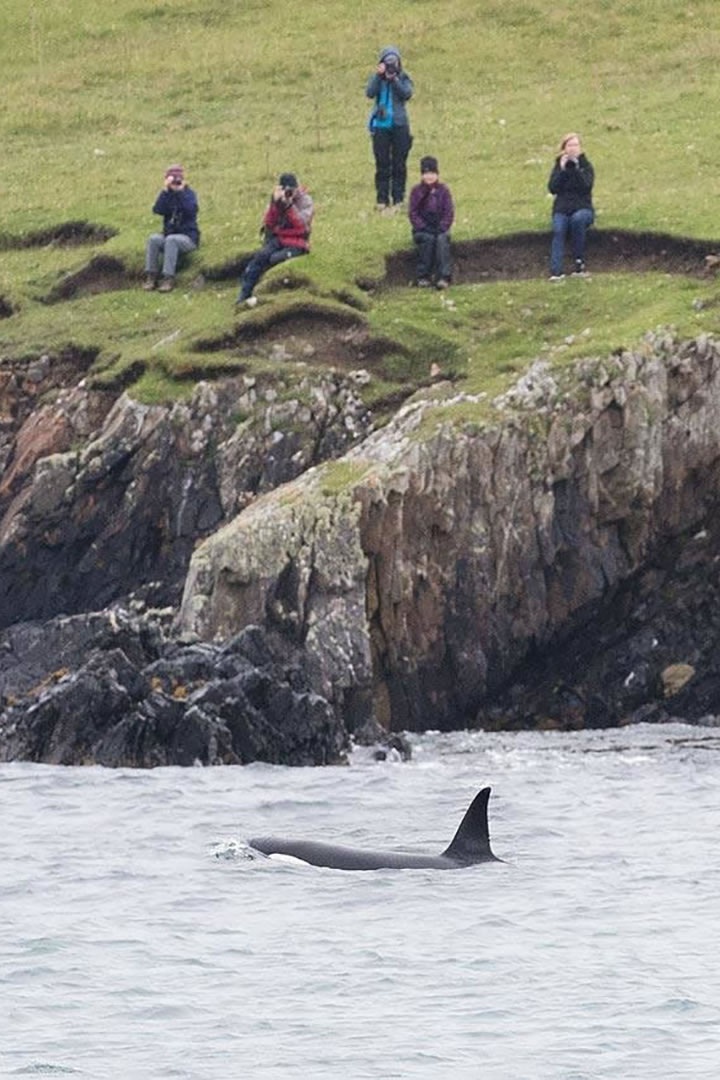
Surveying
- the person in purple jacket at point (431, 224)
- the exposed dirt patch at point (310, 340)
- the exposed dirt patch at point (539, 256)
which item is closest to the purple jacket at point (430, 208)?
the person in purple jacket at point (431, 224)

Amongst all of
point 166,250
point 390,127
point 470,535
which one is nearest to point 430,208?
point 390,127

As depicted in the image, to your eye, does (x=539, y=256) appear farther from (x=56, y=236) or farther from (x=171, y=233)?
(x=56, y=236)

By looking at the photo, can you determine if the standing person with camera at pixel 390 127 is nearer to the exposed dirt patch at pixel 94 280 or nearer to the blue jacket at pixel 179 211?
the blue jacket at pixel 179 211

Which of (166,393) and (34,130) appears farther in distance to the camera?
(34,130)

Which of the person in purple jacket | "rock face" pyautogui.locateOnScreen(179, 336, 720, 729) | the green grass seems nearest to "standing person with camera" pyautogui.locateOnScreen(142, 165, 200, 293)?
the green grass

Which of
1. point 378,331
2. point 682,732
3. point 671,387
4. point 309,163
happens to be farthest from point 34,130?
point 682,732

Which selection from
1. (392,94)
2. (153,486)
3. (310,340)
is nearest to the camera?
(153,486)

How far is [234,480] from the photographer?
40219mm

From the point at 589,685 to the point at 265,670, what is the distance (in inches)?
256

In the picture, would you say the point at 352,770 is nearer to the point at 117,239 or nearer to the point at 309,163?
the point at 117,239

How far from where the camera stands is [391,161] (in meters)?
51.3

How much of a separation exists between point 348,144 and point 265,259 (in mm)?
12482

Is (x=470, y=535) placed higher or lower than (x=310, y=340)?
lower

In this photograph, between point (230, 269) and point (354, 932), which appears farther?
point (230, 269)
